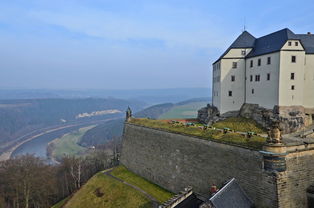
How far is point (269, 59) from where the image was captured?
27516 mm

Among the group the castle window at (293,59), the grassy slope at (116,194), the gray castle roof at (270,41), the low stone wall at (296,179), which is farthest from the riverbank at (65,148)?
the low stone wall at (296,179)

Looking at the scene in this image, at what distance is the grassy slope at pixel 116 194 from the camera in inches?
882

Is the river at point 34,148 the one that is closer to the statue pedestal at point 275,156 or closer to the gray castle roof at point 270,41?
the gray castle roof at point 270,41

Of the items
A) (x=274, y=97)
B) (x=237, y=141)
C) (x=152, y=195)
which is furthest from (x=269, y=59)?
(x=152, y=195)

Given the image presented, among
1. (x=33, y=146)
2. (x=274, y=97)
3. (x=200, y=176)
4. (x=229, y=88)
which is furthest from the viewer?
(x=33, y=146)

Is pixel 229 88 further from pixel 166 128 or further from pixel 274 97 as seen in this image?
pixel 166 128

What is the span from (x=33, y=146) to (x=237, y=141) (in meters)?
149

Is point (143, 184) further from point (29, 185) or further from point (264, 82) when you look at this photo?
point (29, 185)

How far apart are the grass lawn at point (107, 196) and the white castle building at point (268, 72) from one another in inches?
729

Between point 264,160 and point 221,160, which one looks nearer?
point 264,160

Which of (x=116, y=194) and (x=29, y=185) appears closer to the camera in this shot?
(x=116, y=194)

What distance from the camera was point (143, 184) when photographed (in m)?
25.9

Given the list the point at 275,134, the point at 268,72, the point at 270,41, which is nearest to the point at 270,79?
the point at 268,72

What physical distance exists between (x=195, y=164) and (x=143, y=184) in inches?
345
